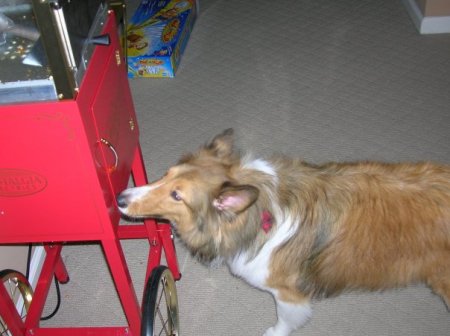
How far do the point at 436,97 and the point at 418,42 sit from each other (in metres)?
0.69

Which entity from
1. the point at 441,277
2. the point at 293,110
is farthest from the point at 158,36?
the point at 441,277

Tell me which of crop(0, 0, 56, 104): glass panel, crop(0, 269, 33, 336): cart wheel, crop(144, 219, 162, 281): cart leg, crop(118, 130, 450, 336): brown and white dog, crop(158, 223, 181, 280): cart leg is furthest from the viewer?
crop(158, 223, 181, 280): cart leg

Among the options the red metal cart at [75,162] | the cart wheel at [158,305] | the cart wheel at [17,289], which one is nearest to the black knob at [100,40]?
the red metal cart at [75,162]

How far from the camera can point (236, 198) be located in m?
1.44

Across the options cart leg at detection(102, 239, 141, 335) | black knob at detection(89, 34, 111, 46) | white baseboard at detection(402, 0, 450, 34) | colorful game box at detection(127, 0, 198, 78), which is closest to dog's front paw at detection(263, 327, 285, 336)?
cart leg at detection(102, 239, 141, 335)

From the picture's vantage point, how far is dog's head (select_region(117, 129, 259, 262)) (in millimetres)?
1533

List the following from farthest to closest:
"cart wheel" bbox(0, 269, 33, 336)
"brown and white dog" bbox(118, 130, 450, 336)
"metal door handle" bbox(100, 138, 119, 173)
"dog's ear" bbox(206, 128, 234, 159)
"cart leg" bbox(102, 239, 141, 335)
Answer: "cart wheel" bbox(0, 269, 33, 336), "dog's ear" bbox(206, 128, 234, 159), "brown and white dog" bbox(118, 130, 450, 336), "cart leg" bbox(102, 239, 141, 335), "metal door handle" bbox(100, 138, 119, 173)

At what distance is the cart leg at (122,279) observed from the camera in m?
1.46

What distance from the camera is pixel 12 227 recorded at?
1.41m

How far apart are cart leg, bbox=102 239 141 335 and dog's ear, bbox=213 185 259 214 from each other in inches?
13.6

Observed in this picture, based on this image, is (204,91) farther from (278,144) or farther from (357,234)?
(357,234)

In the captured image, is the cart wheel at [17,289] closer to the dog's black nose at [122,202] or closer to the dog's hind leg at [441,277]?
the dog's black nose at [122,202]

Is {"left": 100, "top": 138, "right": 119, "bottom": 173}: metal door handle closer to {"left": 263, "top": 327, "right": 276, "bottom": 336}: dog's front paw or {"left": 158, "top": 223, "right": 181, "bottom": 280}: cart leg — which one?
{"left": 158, "top": 223, "right": 181, "bottom": 280}: cart leg

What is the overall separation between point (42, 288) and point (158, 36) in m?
2.17
